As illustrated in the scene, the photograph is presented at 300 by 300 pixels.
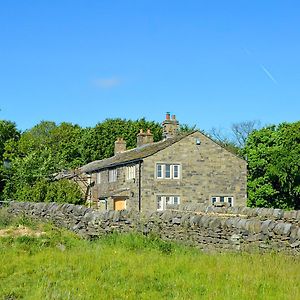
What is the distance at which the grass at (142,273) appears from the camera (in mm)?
11781

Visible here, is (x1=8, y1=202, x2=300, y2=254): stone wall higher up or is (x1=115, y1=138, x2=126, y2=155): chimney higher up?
(x1=115, y1=138, x2=126, y2=155): chimney

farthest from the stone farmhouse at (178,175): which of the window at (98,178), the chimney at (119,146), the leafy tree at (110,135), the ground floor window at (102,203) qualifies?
the leafy tree at (110,135)

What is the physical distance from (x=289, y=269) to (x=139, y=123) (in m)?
67.1

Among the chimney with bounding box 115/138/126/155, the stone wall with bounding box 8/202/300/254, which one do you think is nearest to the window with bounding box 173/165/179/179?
the chimney with bounding box 115/138/126/155

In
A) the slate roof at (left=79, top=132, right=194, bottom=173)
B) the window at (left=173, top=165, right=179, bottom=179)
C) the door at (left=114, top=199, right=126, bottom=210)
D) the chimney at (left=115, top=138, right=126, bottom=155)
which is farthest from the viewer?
the chimney at (left=115, top=138, right=126, bottom=155)

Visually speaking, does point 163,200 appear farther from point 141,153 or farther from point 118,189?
point 118,189

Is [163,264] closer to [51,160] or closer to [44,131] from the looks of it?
[51,160]

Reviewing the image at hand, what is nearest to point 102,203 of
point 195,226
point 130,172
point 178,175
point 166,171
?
point 130,172

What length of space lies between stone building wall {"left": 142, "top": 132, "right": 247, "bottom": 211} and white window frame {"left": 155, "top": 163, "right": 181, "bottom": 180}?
11.3 inches

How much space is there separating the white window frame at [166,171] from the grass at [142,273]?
32.4 m

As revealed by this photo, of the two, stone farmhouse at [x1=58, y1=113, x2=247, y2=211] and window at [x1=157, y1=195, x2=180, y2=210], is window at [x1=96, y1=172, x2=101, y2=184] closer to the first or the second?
stone farmhouse at [x1=58, y1=113, x2=247, y2=211]

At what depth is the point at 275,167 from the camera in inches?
2269

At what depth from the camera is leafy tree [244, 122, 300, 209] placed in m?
57.5

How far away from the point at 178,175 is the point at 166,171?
121 cm
